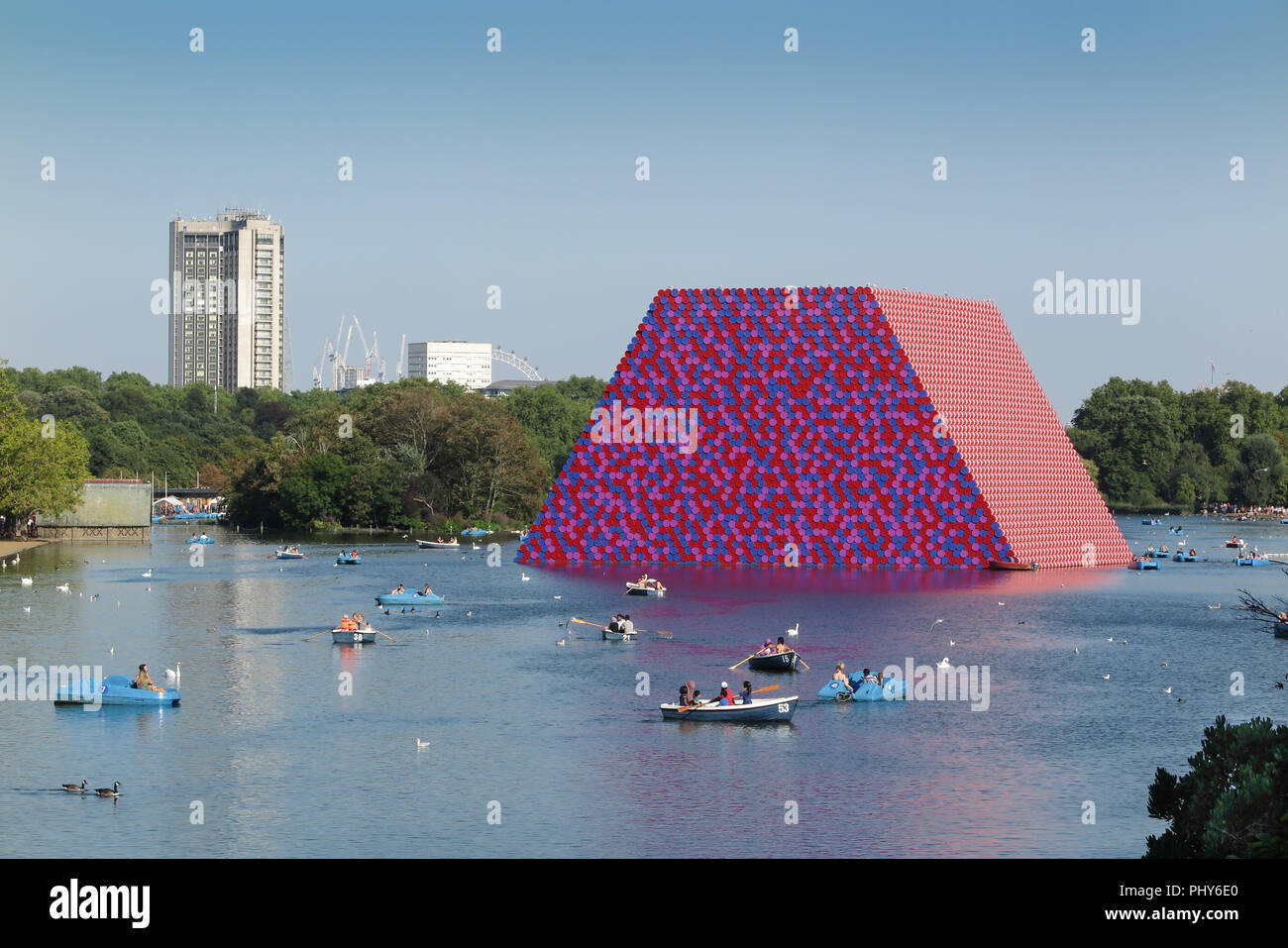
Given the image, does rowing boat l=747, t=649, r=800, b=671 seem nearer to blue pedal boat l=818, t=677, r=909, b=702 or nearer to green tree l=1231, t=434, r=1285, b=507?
blue pedal boat l=818, t=677, r=909, b=702

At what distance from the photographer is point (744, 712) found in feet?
126

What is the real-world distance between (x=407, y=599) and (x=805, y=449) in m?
26.8

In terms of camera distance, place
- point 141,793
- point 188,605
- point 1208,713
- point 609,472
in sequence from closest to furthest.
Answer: point 141,793 < point 1208,713 < point 188,605 < point 609,472

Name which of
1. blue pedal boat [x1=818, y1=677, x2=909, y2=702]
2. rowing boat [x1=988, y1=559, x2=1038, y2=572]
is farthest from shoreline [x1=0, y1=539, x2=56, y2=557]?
blue pedal boat [x1=818, y1=677, x2=909, y2=702]

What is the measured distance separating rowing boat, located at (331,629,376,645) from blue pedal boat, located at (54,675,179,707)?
529 inches

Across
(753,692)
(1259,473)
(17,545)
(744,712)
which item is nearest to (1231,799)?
(744,712)

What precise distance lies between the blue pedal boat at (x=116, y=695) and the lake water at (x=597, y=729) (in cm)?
83

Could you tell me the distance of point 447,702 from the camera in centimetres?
4147

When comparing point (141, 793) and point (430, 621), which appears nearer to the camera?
point (141, 793)

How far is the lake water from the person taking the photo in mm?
27844

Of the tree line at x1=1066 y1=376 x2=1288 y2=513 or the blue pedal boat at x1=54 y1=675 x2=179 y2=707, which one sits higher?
the tree line at x1=1066 y1=376 x2=1288 y2=513

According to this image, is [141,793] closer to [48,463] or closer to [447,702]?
[447,702]
